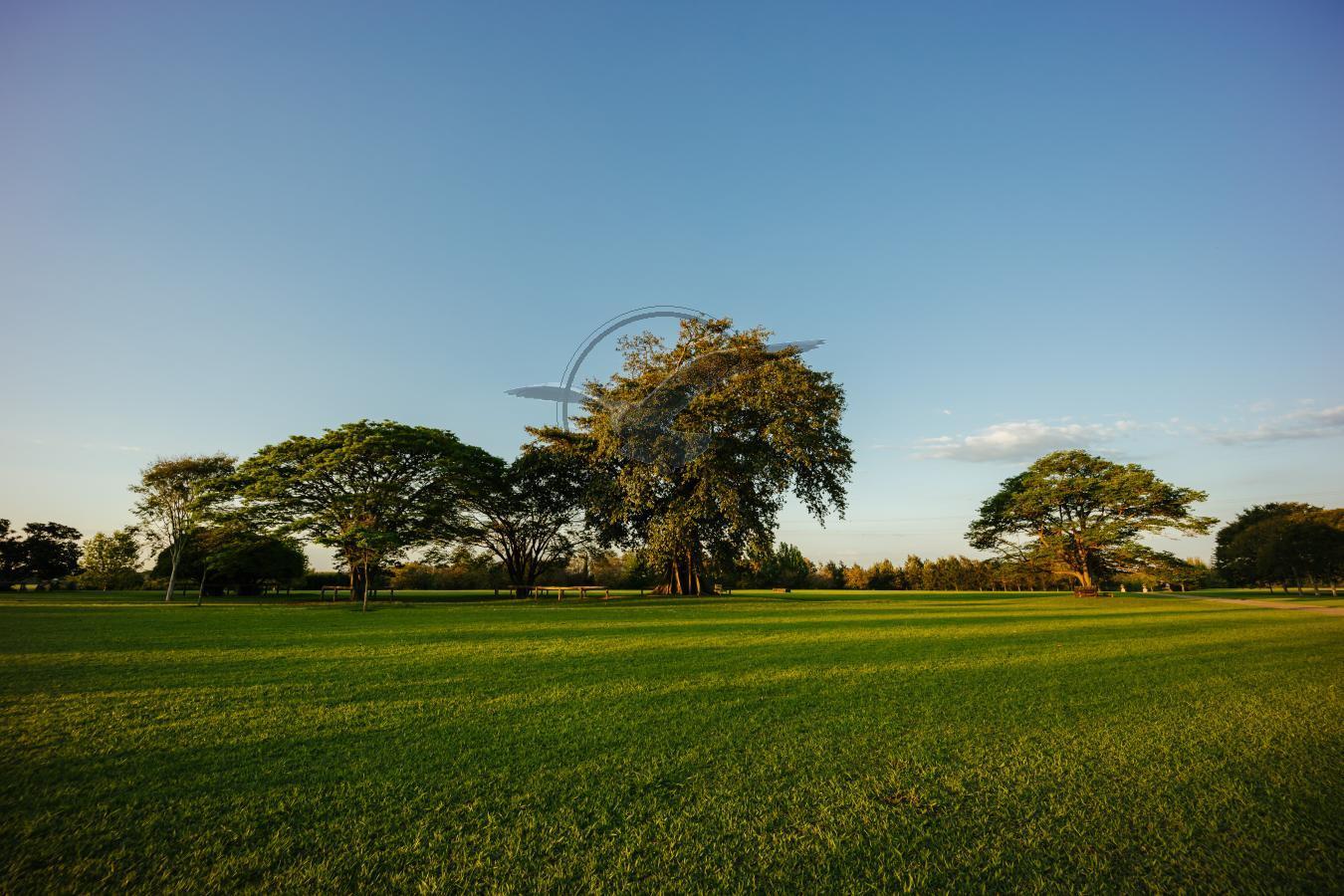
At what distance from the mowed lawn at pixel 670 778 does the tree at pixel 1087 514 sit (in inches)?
1598

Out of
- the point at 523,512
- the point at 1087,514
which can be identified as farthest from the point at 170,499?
the point at 1087,514

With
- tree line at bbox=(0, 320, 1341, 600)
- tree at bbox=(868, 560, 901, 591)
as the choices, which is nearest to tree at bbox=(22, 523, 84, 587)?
tree line at bbox=(0, 320, 1341, 600)

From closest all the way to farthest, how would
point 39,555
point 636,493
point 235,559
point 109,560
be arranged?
point 636,493 → point 235,559 → point 109,560 → point 39,555

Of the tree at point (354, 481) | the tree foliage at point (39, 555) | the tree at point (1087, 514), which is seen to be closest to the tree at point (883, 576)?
the tree at point (1087, 514)

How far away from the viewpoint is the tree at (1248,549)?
46.5 metres

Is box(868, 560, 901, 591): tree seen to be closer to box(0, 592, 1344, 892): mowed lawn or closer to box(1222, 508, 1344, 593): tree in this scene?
box(1222, 508, 1344, 593): tree

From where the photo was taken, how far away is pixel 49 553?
54469 millimetres

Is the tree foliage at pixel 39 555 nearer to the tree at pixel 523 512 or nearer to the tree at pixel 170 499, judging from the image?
the tree at pixel 170 499

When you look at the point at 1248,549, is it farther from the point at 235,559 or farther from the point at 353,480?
the point at 235,559

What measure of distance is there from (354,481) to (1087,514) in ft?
169

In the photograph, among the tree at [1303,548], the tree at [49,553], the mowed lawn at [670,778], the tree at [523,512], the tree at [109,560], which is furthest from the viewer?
the tree at [49,553]

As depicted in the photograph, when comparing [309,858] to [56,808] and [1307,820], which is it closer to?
[56,808]

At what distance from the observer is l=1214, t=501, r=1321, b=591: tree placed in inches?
1832

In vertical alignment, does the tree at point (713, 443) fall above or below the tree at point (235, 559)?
above
